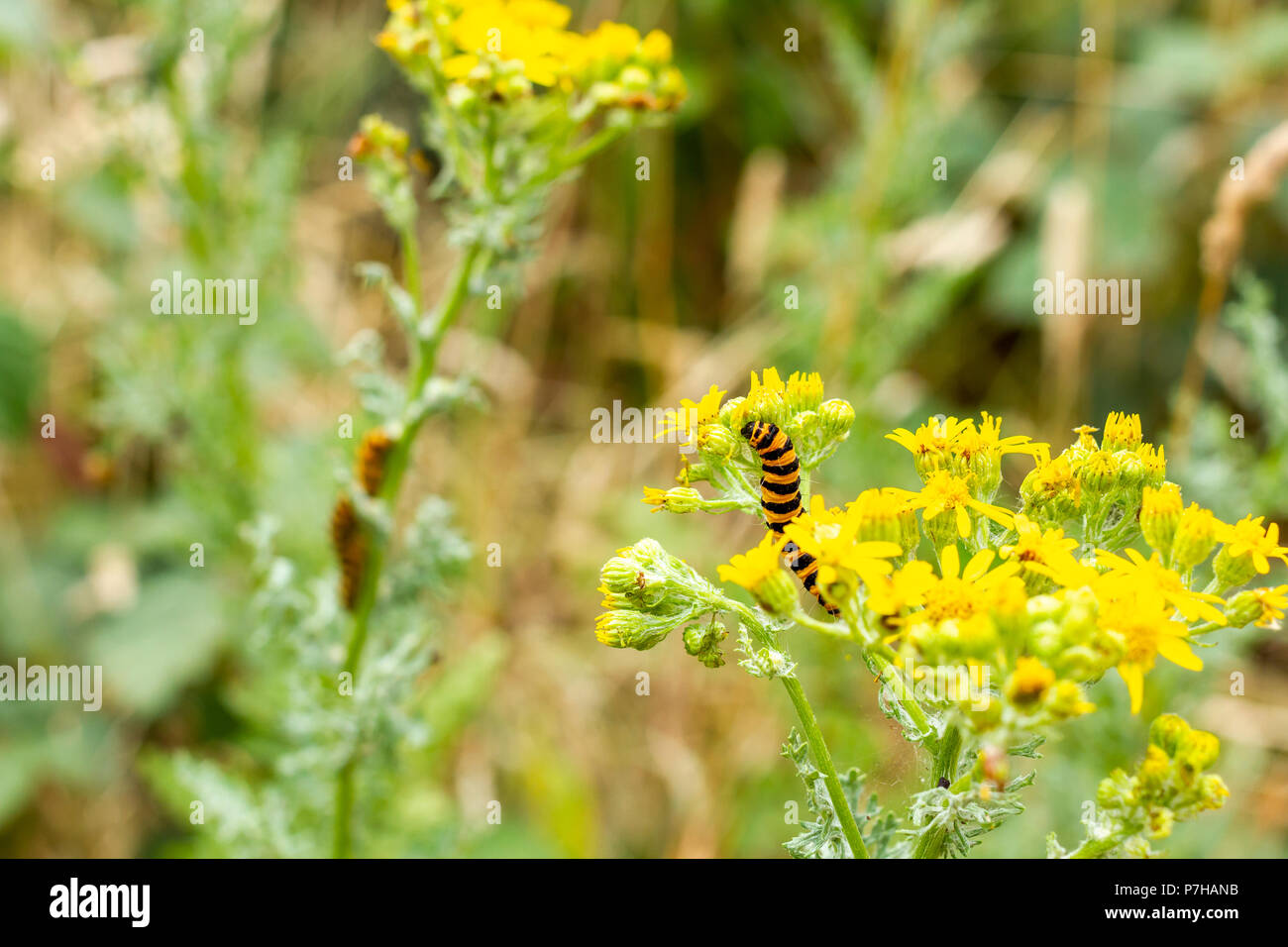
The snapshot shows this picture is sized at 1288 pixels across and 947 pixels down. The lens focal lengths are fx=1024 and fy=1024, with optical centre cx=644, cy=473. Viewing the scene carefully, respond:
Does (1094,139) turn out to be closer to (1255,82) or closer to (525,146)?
(1255,82)

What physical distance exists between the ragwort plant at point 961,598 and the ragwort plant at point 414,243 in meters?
0.76

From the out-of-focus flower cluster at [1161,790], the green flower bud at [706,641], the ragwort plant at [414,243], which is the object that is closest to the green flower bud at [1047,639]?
the out-of-focus flower cluster at [1161,790]

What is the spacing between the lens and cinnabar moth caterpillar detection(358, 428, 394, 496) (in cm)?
222

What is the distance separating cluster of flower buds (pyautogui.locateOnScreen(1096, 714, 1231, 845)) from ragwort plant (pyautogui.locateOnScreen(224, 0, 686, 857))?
1.44 meters

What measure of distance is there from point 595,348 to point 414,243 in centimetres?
291

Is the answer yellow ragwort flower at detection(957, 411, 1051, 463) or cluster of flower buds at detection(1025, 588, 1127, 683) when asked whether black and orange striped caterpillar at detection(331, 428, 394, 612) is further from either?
cluster of flower buds at detection(1025, 588, 1127, 683)

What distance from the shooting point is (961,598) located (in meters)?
1.44

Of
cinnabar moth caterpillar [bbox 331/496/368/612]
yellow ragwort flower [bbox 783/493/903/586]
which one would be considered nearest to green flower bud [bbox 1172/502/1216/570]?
yellow ragwort flower [bbox 783/493/903/586]

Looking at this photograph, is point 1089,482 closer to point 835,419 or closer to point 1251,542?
point 1251,542

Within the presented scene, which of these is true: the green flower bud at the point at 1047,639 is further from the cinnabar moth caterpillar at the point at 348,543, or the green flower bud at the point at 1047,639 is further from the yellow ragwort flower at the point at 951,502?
the cinnabar moth caterpillar at the point at 348,543

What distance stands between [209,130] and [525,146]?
1607 millimetres

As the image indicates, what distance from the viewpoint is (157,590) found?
12.9 ft

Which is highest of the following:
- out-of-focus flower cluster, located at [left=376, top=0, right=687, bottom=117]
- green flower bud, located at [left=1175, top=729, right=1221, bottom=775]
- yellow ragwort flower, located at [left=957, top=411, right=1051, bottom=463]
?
out-of-focus flower cluster, located at [left=376, top=0, right=687, bottom=117]

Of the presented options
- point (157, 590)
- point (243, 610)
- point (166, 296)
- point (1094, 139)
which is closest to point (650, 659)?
point (243, 610)
